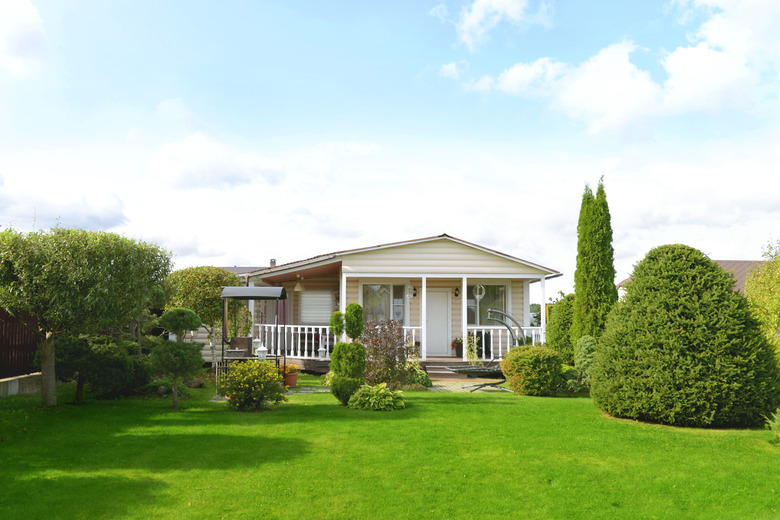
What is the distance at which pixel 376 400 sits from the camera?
1010cm

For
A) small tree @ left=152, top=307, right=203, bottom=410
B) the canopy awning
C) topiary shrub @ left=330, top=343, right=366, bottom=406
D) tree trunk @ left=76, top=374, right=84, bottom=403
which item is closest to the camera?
small tree @ left=152, top=307, right=203, bottom=410

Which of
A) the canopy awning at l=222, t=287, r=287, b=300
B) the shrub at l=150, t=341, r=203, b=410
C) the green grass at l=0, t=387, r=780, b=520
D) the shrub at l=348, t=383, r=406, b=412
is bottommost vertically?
the green grass at l=0, t=387, r=780, b=520

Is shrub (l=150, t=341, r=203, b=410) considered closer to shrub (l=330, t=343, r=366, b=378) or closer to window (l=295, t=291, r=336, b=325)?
shrub (l=330, t=343, r=366, b=378)

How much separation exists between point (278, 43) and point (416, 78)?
11.2 ft

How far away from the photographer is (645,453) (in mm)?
7113

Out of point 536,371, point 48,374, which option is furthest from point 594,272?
point 48,374

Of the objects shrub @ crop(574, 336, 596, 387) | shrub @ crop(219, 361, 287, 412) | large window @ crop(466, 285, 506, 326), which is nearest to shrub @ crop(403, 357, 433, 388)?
shrub @ crop(574, 336, 596, 387)

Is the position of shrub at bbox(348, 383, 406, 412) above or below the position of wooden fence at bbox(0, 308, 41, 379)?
below

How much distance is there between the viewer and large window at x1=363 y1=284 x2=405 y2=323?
18.8 meters

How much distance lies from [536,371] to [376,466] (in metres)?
6.96

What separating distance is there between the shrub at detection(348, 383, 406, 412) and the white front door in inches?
344

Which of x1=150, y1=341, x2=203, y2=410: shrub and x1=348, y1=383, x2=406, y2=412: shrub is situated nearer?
x1=348, y1=383, x2=406, y2=412: shrub

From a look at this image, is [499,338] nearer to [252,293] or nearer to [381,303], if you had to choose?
[381,303]

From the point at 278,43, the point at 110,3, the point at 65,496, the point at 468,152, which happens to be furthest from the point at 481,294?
the point at 65,496
